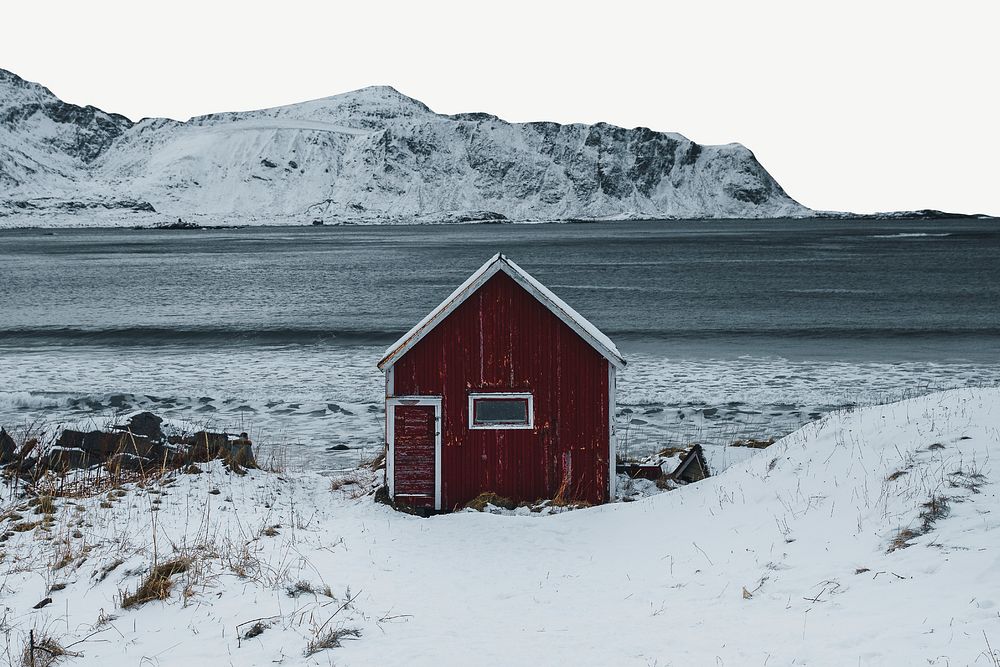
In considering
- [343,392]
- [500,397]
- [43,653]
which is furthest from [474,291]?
[343,392]

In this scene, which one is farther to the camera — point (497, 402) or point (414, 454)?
point (497, 402)

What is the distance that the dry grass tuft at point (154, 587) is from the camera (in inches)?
343

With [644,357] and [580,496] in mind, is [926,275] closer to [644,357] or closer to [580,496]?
[644,357]

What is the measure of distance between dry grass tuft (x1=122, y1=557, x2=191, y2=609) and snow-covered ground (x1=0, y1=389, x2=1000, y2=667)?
119mm

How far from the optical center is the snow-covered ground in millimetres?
7504

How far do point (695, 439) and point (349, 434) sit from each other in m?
8.32

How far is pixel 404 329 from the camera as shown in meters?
42.8

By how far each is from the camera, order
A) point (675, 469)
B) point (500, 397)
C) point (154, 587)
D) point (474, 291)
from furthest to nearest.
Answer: point (675, 469)
point (500, 397)
point (474, 291)
point (154, 587)

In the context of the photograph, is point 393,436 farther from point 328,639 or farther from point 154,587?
point 328,639

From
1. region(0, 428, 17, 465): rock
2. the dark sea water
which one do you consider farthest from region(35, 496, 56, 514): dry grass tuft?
the dark sea water

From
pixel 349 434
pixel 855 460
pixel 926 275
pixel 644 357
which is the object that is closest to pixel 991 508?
pixel 855 460

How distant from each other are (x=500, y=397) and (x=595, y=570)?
15.0 feet

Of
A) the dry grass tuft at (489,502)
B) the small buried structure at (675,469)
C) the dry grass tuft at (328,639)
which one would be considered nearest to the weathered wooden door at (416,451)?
the dry grass tuft at (489,502)

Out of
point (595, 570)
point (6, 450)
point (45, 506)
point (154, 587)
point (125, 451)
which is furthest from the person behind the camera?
point (125, 451)
